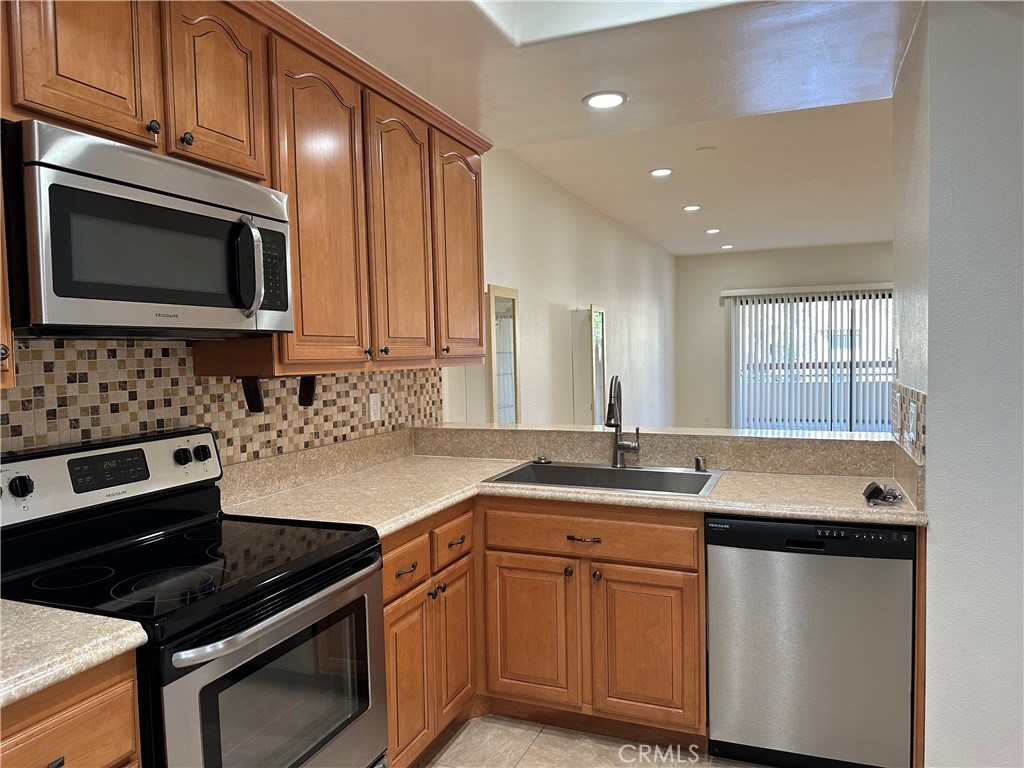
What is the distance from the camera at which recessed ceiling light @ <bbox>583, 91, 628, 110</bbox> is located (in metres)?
2.52

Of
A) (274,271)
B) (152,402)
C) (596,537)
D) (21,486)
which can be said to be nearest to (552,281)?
(596,537)

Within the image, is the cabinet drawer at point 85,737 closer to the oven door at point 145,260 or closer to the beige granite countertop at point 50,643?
the beige granite countertop at point 50,643

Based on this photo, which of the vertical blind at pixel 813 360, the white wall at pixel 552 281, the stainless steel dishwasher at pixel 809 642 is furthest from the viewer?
the vertical blind at pixel 813 360

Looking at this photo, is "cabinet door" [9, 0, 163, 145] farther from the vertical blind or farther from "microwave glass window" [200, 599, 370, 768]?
the vertical blind

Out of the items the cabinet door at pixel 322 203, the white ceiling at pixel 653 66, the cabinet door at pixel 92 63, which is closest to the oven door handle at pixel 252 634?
the cabinet door at pixel 322 203

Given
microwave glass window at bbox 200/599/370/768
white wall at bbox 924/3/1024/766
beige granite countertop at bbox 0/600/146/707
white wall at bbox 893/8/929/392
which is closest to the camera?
beige granite countertop at bbox 0/600/146/707

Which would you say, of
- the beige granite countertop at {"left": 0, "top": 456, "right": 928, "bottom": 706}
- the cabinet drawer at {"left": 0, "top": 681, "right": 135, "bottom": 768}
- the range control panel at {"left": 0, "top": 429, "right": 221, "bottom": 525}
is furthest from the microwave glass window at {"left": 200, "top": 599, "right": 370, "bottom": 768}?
the range control panel at {"left": 0, "top": 429, "right": 221, "bottom": 525}

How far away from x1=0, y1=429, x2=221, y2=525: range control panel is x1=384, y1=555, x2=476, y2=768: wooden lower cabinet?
0.68m

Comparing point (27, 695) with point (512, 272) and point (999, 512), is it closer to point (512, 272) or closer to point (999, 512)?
point (999, 512)

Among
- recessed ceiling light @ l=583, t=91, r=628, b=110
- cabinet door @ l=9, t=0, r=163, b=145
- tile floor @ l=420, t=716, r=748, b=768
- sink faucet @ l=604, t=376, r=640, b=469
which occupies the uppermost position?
recessed ceiling light @ l=583, t=91, r=628, b=110

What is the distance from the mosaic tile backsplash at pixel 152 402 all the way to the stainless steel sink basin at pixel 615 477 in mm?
667

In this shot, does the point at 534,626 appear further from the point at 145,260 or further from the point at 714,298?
the point at 714,298

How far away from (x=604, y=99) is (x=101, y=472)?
1.98 m

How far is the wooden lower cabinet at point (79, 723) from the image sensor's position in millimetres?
1110
